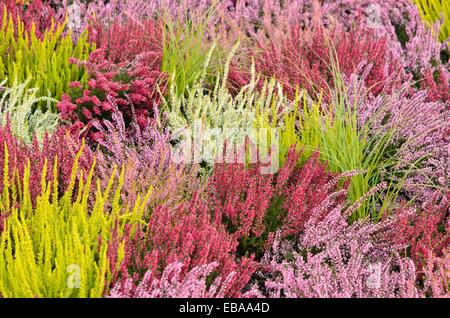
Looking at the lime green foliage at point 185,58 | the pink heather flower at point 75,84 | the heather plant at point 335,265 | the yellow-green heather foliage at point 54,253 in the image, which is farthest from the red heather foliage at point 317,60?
the yellow-green heather foliage at point 54,253

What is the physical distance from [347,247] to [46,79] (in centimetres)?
214

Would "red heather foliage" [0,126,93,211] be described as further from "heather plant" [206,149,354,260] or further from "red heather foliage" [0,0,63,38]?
"red heather foliage" [0,0,63,38]

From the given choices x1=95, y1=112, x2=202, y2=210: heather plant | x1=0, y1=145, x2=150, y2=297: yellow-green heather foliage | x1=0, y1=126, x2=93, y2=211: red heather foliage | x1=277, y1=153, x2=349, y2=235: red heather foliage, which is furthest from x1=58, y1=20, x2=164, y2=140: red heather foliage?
x1=0, y1=145, x2=150, y2=297: yellow-green heather foliage

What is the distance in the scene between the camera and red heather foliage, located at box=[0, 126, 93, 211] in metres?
A: 2.58

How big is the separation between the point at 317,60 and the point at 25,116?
1.88 metres

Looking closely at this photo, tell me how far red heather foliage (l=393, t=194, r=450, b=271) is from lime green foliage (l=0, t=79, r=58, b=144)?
165 centimetres

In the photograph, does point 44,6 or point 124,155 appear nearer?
point 124,155

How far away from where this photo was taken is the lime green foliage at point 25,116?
3.17m

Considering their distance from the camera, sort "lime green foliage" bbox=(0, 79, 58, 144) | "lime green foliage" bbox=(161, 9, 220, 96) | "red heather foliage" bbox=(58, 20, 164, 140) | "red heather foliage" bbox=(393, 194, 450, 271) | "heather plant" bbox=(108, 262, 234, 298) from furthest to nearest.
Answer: "lime green foliage" bbox=(161, 9, 220, 96)
"red heather foliage" bbox=(58, 20, 164, 140)
"lime green foliage" bbox=(0, 79, 58, 144)
"red heather foliage" bbox=(393, 194, 450, 271)
"heather plant" bbox=(108, 262, 234, 298)

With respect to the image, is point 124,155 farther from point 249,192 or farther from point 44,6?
point 44,6

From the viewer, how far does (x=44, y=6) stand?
4.80m

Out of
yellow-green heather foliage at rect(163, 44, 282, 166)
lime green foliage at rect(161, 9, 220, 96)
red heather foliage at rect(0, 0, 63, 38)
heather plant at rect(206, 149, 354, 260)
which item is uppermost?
red heather foliage at rect(0, 0, 63, 38)

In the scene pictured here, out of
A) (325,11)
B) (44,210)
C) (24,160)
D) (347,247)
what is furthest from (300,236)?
(325,11)
